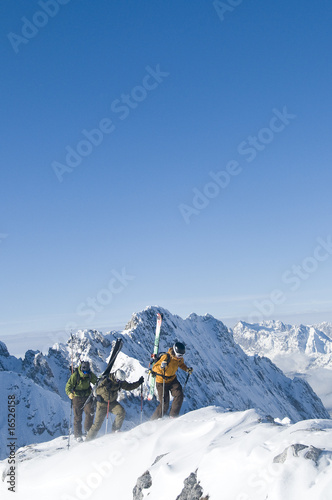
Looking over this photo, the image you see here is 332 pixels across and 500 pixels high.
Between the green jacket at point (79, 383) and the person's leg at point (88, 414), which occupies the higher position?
the green jacket at point (79, 383)

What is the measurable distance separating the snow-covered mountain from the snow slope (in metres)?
40.2

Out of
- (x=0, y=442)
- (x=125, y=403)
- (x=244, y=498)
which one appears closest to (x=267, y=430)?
(x=244, y=498)

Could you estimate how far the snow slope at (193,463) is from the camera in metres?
6.86

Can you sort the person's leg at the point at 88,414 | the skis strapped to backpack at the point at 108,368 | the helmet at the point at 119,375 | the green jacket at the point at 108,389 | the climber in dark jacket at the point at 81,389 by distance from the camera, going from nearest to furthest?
the green jacket at the point at 108,389 → the helmet at the point at 119,375 → the skis strapped to backpack at the point at 108,368 → the climber in dark jacket at the point at 81,389 → the person's leg at the point at 88,414

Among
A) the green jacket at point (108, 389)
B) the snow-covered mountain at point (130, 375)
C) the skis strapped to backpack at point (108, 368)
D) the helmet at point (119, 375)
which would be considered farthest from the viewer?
the snow-covered mountain at point (130, 375)

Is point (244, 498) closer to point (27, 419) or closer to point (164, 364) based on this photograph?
point (164, 364)

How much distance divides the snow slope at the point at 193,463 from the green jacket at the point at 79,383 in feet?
6.48

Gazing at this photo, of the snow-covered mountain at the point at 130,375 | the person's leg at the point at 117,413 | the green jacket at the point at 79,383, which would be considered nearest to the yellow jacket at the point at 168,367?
the person's leg at the point at 117,413

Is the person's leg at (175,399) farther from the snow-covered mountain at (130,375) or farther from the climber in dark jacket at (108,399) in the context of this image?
the snow-covered mountain at (130,375)

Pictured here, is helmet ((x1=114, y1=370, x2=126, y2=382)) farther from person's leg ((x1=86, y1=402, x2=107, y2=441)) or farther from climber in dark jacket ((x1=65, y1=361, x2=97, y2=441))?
climber in dark jacket ((x1=65, y1=361, x2=97, y2=441))

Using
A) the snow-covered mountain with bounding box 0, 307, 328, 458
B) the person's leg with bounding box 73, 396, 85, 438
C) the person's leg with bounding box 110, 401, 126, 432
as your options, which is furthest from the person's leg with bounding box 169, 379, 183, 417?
the snow-covered mountain with bounding box 0, 307, 328, 458

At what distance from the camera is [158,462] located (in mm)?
9656

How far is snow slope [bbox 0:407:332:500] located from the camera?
686 cm

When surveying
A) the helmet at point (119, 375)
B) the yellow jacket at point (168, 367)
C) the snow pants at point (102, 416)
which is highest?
the helmet at point (119, 375)
